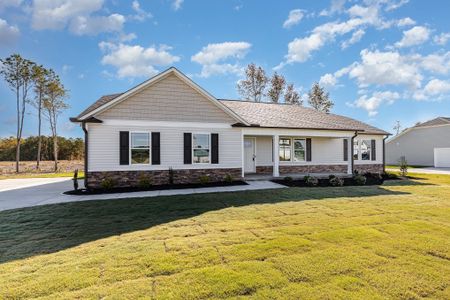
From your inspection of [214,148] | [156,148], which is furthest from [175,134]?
[214,148]

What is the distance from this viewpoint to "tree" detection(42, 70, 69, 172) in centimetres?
2408

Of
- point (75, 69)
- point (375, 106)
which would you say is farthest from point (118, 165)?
point (375, 106)

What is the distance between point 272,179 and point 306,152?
4477 mm

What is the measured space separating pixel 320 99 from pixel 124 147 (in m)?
29.2

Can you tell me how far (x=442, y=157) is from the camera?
28.0 metres

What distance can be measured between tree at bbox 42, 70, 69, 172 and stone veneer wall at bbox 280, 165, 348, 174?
21893 mm

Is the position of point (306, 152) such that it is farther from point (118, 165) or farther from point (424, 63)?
point (424, 63)

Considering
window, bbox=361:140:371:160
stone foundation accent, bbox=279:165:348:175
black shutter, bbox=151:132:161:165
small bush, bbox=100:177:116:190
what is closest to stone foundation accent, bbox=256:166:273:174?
stone foundation accent, bbox=279:165:348:175

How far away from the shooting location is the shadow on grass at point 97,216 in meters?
4.76

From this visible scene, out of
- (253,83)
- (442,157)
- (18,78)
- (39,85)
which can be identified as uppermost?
(253,83)

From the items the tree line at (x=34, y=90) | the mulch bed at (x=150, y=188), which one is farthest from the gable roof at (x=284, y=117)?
the tree line at (x=34, y=90)

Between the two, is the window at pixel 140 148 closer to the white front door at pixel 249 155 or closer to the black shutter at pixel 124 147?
the black shutter at pixel 124 147

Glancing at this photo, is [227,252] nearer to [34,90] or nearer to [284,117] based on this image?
[284,117]

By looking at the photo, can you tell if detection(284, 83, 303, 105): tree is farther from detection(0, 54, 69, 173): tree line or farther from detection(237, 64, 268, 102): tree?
detection(0, 54, 69, 173): tree line
